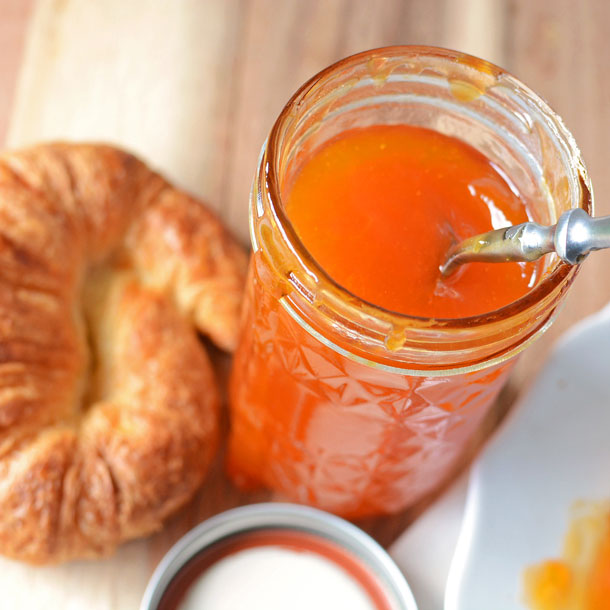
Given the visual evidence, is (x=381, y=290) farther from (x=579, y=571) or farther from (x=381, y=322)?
(x=579, y=571)

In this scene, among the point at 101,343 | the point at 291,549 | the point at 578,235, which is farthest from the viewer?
the point at 101,343

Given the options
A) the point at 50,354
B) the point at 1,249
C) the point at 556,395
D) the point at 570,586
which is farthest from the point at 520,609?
the point at 1,249

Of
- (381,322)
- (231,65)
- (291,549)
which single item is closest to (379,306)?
(381,322)

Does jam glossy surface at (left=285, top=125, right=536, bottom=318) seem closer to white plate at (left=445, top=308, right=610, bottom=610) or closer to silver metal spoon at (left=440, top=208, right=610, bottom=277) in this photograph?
silver metal spoon at (left=440, top=208, right=610, bottom=277)

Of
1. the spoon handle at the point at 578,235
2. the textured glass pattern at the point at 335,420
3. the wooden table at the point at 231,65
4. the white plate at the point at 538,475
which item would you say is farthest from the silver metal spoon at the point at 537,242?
the wooden table at the point at 231,65

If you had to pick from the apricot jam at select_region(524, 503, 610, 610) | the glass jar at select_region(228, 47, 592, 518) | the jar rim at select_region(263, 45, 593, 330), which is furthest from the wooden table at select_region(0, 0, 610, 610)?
the jar rim at select_region(263, 45, 593, 330)

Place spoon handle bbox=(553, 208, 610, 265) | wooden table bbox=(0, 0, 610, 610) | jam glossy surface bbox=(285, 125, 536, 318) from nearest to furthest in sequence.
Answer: spoon handle bbox=(553, 208, 610, 265) < jam glossy surface bbox=(285, 125, 536, 318) < wooden table bbox=(0, 0, 610, 610)
